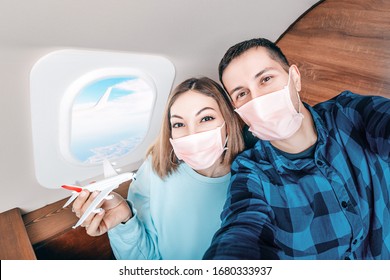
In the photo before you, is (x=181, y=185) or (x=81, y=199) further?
(x=181, y=185)

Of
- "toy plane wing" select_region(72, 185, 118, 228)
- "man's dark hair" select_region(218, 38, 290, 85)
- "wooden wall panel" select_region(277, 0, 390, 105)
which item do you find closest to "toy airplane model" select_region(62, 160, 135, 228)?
"toy plane wing" select_region(72, 185, 118, 228)

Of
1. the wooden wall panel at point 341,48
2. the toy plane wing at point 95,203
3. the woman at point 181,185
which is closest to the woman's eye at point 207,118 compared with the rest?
the woman at point 181,185

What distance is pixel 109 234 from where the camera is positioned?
2.41 ft

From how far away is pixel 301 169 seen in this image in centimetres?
71

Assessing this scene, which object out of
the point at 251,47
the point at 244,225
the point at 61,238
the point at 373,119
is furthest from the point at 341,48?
the point at 61,238

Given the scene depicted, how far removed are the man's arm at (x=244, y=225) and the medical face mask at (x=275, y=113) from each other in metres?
0.12

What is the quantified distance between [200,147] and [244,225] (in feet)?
0.65

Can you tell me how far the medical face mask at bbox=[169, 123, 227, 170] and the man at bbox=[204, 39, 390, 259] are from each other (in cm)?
7

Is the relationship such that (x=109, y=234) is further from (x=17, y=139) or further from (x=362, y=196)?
(x=362, y=196)

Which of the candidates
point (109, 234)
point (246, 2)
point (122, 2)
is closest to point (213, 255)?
point (109, 234)

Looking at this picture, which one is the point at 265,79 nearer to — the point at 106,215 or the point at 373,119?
the point at 373,119

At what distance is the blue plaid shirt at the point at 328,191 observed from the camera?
67 centimetres

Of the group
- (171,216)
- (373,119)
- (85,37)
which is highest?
(85,37)

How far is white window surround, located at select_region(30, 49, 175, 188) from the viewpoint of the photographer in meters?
0.62
